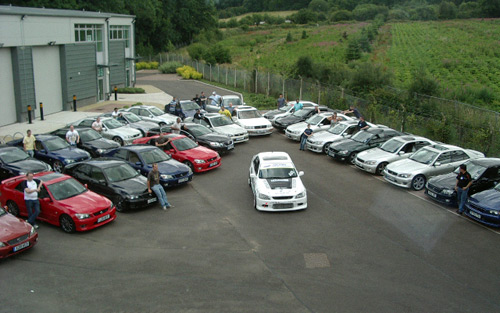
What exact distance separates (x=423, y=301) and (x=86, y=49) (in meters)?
35.1

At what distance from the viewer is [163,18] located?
8681cm

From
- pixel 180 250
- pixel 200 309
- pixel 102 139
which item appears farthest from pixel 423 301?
pixel 102 139

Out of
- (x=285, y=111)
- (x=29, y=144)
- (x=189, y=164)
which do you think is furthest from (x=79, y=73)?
(x=189, y=164)

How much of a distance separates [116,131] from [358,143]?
1211 cm

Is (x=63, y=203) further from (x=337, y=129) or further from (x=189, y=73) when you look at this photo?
(x=189, y=73)

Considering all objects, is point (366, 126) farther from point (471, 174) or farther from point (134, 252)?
point (134, 252)

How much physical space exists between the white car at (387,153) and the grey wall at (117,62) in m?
30.9

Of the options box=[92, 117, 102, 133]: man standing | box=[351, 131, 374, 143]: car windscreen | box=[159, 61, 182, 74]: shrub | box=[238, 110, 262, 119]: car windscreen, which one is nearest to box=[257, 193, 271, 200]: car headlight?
box=[351, 131, 374, 143]: car windscreen

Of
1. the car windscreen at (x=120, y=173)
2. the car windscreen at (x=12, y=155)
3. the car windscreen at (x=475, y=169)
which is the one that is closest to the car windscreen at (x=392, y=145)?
the car windscreen at (x=475, y=169)

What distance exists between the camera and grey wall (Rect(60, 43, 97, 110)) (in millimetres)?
35500

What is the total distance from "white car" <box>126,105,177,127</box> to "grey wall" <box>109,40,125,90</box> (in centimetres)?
1708

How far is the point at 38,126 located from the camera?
29750 mm

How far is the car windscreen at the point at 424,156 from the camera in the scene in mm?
18312

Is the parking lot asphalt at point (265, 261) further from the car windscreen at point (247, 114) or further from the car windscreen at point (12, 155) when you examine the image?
the car windscreen at point (247, 114)
